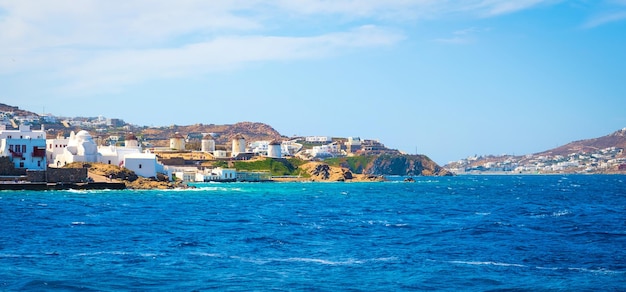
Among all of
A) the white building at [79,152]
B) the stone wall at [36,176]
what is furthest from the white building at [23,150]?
the white building at [79,152]

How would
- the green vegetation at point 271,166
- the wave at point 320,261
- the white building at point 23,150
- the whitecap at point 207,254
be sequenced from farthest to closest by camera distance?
the green vegetation at point 271,166, the white building at point 23,150, the whitecap at point 207,254, the wave at point 320,261

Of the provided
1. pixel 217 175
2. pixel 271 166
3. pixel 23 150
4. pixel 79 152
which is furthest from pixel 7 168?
pixel 271 166

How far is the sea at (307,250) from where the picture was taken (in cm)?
2456

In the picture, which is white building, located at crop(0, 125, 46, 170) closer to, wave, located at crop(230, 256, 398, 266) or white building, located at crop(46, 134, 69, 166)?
white building, located at crop(46, 134, 69, 166)

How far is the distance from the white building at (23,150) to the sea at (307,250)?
128 feet

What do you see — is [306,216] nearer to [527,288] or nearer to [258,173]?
[527,288]

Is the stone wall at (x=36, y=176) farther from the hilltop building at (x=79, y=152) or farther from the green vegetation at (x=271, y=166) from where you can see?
the green vegetation at (x=271, y=166)

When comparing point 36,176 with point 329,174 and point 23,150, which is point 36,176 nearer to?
point 23,150

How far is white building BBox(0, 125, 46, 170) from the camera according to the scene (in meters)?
89.6

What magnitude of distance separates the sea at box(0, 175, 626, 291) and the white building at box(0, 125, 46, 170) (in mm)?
38995

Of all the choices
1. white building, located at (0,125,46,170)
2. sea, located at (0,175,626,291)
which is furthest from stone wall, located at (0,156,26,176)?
sea, located at (0,175,626,291)

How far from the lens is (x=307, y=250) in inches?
1280

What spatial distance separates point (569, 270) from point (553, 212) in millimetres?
29835

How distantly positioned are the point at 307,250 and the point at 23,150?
2664 inches
